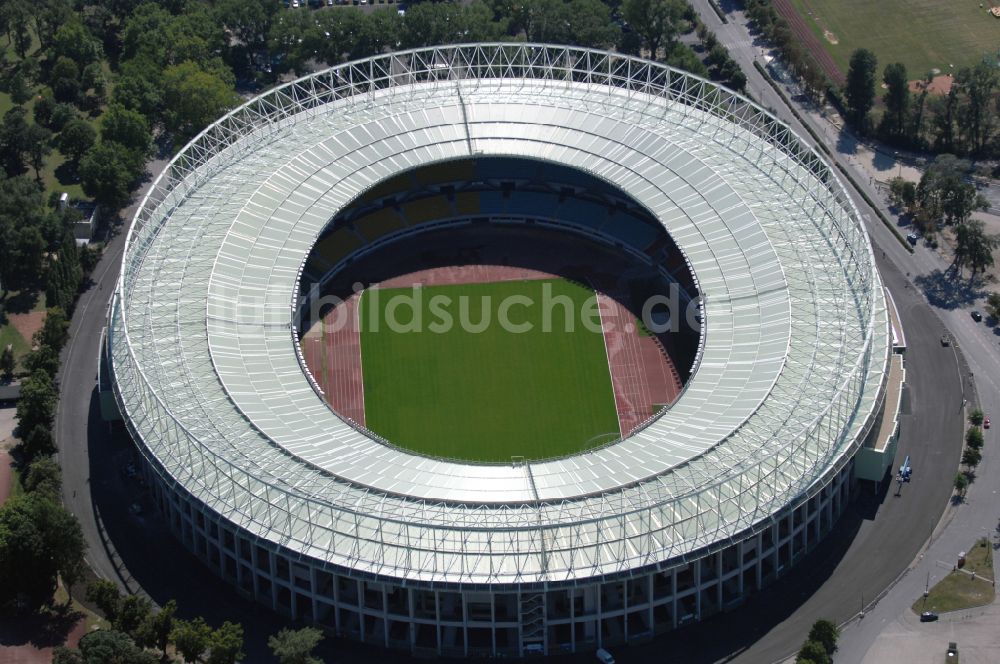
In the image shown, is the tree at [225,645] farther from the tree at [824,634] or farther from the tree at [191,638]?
the tree at [824,634]

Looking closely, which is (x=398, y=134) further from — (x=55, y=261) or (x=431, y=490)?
(x=431, y=490)

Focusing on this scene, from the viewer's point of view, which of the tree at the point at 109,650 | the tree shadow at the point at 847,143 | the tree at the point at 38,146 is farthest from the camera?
the tree shadow at the point at 847,143

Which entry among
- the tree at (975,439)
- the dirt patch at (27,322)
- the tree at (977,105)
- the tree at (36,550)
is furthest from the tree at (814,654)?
the tree at (977,105)

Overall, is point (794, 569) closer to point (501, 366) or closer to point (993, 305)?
point (501, 366)

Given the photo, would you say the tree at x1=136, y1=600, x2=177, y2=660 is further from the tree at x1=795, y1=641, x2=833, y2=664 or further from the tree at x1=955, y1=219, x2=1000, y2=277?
the tree at x1=955, y1=219, x2=1000, y2=277

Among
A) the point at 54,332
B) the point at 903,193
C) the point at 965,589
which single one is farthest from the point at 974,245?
the point at 54,332

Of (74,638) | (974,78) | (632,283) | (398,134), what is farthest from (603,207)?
(74,638)
